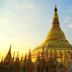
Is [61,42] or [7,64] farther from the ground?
[61,42]

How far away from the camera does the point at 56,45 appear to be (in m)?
52.0

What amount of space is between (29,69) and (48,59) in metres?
3.85

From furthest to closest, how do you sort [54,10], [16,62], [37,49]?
[54,10]
[37,49]
[16,62]

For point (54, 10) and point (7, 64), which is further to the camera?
point (54, 10)

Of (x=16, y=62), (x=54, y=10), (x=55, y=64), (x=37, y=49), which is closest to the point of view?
(x=55, y=64)

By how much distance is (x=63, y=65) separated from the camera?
4303cm

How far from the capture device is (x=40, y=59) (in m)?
43.8

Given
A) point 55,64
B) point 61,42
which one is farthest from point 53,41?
point 55,64

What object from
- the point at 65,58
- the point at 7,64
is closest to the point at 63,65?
the point at 65,58

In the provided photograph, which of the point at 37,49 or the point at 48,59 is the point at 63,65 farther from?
the point at 37,49

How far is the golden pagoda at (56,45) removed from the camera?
149 ft

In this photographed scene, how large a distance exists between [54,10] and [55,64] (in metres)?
20.0

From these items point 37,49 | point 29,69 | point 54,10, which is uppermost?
point 54,10

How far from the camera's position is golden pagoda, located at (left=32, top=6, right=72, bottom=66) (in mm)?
45344
